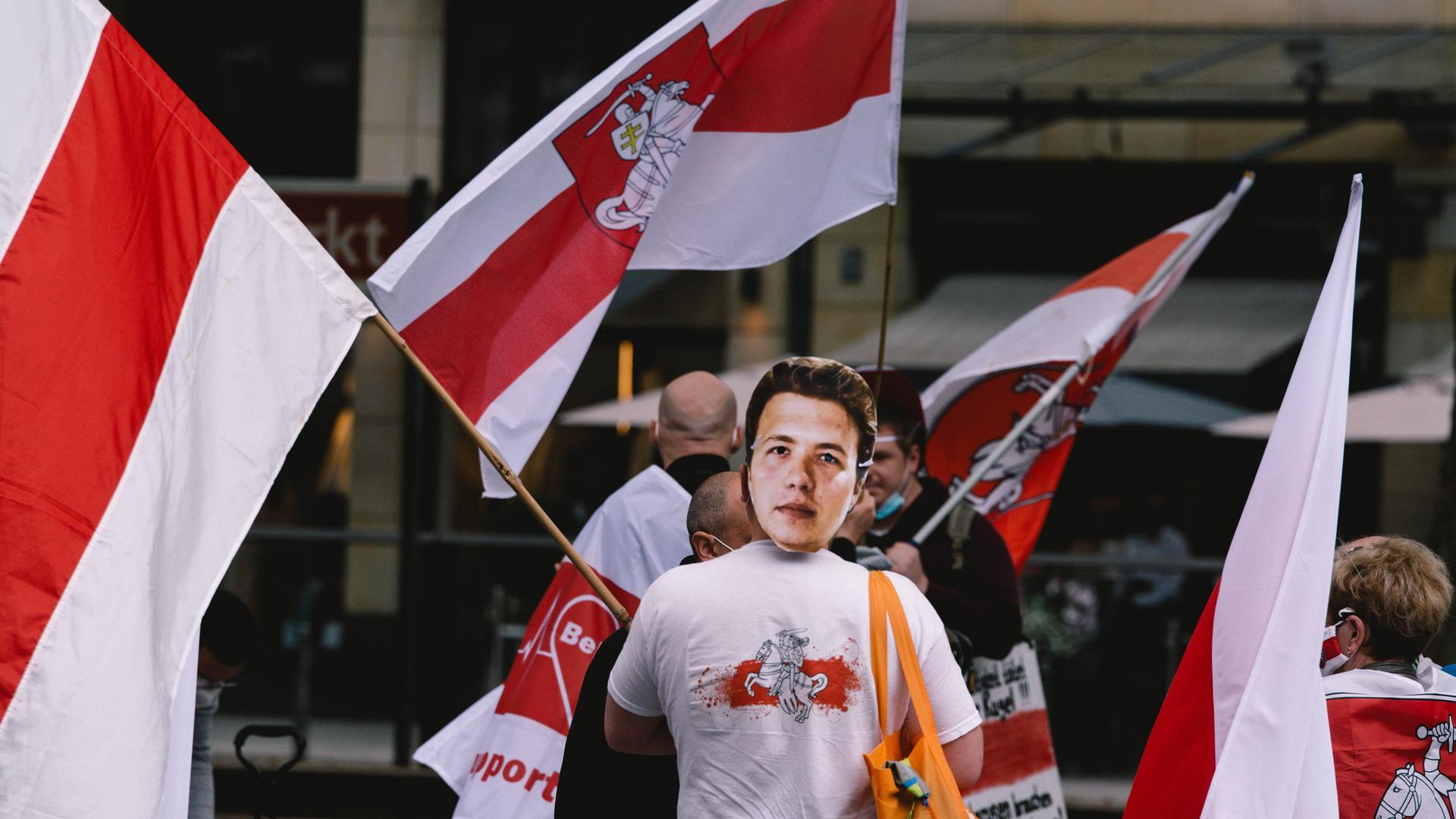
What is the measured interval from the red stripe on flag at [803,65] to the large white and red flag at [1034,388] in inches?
57.0

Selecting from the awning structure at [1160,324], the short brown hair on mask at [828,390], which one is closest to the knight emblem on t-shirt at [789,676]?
the short brown hair on mask at [828,390]

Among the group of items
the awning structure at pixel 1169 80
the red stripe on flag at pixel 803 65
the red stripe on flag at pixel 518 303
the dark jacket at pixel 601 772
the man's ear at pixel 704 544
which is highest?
the awning structure at pixel 1169 80

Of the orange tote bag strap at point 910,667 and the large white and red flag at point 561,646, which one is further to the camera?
the large white and red flag at point 561,646

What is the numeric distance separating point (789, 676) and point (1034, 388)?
3447mm

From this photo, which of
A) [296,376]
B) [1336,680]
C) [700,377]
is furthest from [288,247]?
[1336,680]

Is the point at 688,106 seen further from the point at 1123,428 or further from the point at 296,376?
the point at 1123,428

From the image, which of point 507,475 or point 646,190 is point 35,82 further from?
point 646,190

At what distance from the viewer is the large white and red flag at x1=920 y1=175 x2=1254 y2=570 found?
6008mm

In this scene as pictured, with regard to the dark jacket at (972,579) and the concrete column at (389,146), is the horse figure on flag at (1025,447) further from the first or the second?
the concrete column at (389,146)

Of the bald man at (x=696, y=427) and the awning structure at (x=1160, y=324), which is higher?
the awning structure at (x=1160, y=324)

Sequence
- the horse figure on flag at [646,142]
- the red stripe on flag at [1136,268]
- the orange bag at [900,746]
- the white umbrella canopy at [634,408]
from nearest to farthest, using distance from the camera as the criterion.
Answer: the orange bag at [900,746] < the horse figure on flag at [646,142] < the red stripe on flag at [1136,268] < the white umbrella canopy at [634,408]

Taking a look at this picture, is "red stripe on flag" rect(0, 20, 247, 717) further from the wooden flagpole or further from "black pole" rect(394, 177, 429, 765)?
"black pole" rect(394, 177, 429, 765)

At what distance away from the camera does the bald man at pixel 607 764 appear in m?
3.46

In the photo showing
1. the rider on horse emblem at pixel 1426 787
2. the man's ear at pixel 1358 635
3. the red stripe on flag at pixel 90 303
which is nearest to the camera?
A: the red stripe on flag at pixel 90 303
